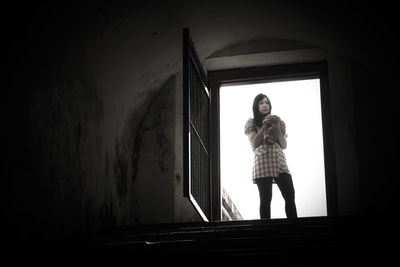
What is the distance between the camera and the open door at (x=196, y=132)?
4961 millimetres

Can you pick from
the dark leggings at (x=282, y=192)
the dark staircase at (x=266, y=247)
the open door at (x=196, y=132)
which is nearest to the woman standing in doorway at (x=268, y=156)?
the dark leggings at (x=282, y=192)

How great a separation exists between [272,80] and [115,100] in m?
2.14

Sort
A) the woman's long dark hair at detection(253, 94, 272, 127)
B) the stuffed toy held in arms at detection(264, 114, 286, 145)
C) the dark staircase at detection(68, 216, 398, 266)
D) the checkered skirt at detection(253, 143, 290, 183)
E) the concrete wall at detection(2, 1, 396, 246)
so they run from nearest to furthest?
the dark staircase at detection(68, 216, 398, 266) → the concrete wall at detection(2, 1, 396, 246) → the checkered skirt at detection(253, 143, 290, 183) → the stuffed toy held in arms at detection(264, 114, 286, 145) → the woman's long dark hair at detection(253, 94, 272, 127)

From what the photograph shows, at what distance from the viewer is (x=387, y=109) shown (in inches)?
241

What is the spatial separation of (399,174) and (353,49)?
135 centimetres

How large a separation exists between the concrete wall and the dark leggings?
0.53 m

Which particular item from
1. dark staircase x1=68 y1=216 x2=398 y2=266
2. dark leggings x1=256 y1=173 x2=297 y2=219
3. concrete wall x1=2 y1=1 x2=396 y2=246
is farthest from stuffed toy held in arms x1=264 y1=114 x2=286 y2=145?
dark staircase x1=68 y1=216 x2=398 y2=266

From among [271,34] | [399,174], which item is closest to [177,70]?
[271,34]

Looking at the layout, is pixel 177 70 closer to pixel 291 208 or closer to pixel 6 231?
pixel 291 208

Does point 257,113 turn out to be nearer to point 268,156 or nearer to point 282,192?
point 268,156

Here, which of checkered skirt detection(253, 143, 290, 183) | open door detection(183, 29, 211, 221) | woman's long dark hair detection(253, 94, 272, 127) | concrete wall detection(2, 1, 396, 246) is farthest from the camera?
woman's long dark hair detection(253, 94, 272, 127)

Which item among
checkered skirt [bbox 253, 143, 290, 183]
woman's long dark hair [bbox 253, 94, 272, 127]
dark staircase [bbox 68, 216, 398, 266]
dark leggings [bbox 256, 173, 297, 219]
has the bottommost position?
dark staircase [bbox 68, 216, 398, 266]

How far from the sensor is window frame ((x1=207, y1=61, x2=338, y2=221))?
6.36 metres

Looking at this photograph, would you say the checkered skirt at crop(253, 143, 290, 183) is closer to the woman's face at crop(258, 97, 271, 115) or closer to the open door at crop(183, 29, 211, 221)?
the woman's face at crop(258, 97, 271, 115)
